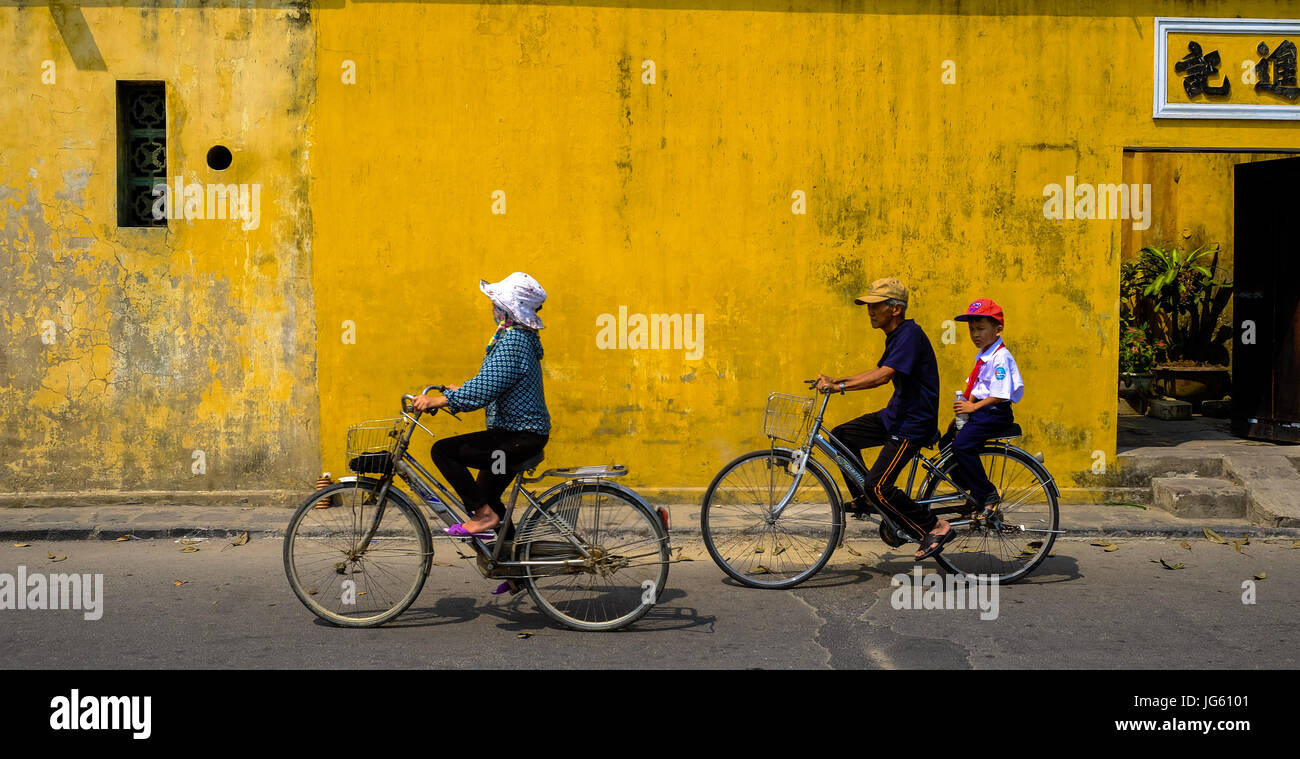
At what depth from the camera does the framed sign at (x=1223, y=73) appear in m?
8.96

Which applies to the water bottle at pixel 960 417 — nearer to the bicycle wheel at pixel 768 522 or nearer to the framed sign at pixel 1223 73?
the bicycle wheel at pixel 768 522

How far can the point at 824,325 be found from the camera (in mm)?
9023

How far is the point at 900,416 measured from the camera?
21.3ft

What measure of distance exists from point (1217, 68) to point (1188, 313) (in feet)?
18.0

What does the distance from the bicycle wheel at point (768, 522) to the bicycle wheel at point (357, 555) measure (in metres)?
1.73

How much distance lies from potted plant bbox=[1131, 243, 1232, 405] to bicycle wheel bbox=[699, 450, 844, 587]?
8367 millimetres

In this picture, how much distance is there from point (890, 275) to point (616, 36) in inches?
115

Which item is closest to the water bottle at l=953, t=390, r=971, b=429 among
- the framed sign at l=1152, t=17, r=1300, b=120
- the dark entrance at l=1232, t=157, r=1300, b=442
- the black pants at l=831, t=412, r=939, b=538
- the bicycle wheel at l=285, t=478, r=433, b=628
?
the black pants at l=831, t=412, r=939, b=538

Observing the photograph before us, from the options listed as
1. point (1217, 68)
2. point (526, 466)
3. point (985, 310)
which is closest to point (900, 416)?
point (985, 310)

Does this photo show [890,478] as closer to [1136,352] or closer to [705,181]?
[705,181]

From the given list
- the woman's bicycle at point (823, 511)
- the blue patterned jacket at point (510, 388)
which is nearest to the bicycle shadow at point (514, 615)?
the woman's bicycle at point (823, 511)
